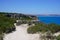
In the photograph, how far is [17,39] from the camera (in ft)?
50.1

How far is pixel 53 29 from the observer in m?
19.5

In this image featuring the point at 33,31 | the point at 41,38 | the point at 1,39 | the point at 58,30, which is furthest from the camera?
the point at 58,30

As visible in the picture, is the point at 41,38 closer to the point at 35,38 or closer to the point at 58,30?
the point at 35,38

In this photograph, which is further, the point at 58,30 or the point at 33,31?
the point at 58,30

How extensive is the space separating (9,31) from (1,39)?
5264mm

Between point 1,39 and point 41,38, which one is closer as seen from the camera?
point 1,39

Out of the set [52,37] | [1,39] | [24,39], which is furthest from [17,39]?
[52,37]

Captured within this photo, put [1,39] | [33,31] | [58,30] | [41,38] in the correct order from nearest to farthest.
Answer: [1,39] < [41,38] < [33,31] < [58,30]

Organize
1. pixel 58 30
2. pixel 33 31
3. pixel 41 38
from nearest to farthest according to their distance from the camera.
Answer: pixel 41 38, pixel 33 31, pixel 58 30

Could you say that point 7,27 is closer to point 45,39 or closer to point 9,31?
point 9,31

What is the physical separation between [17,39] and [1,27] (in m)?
3.96

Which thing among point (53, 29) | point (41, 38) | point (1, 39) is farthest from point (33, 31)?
point (1, 39)

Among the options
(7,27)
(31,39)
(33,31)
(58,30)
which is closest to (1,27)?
(7,27)

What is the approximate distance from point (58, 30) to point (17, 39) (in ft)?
20.3
